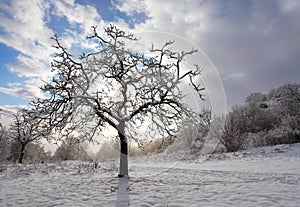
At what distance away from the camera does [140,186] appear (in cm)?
1113

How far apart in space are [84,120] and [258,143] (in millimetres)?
26288

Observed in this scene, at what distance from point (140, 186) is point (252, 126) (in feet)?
109

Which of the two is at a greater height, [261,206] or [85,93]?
[85,93]

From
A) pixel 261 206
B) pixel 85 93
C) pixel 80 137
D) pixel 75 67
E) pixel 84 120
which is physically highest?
pixel 75 67

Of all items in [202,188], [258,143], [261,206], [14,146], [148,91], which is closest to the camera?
[261,206]

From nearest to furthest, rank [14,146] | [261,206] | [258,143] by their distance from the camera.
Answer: [261,206] < [258,143] < [14,146]

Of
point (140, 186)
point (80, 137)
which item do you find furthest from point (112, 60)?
point (140, 186)

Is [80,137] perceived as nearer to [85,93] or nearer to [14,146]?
[85,93]

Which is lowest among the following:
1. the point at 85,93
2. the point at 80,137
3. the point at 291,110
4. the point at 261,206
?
the point at 261,206

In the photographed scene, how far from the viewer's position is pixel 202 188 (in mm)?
10539

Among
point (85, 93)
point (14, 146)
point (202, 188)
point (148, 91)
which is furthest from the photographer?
point (14, 146)

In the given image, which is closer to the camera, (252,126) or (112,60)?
(112,60)

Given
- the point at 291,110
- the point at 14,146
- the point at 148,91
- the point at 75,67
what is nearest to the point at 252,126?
the point at 291,110

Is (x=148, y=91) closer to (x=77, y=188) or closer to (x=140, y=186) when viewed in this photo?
(x=140, y=186)
